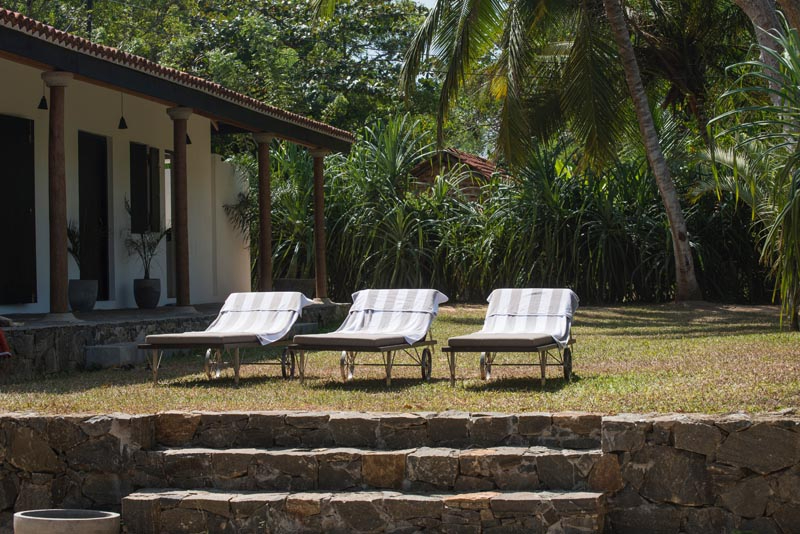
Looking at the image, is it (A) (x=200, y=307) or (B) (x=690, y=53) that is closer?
(A) (x=200, y=307)

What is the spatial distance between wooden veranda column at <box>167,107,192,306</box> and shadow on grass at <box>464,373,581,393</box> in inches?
203

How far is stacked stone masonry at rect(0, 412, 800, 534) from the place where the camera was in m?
6.45

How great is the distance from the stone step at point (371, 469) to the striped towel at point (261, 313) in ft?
9.68

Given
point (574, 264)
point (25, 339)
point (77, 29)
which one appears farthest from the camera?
point (77, 29)

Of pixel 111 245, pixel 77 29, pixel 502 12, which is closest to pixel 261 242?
pixel 111 245

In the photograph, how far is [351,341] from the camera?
28.9ft

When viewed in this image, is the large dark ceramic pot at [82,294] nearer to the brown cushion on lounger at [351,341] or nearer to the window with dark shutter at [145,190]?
the window with dark shutter at [145,190]

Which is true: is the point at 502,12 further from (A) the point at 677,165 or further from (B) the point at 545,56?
(A) the point at 677,165

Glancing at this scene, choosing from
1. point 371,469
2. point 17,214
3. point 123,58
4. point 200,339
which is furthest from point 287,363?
point 17,214

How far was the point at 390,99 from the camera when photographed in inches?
1082

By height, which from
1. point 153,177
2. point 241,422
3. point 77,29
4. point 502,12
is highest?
point 77,29

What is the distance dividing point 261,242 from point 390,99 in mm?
13111

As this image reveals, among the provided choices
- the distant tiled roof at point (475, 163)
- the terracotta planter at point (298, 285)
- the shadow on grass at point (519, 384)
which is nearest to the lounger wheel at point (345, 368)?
the shadow on grass at point (519, 384)

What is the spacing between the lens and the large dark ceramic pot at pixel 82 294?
12.5 m
